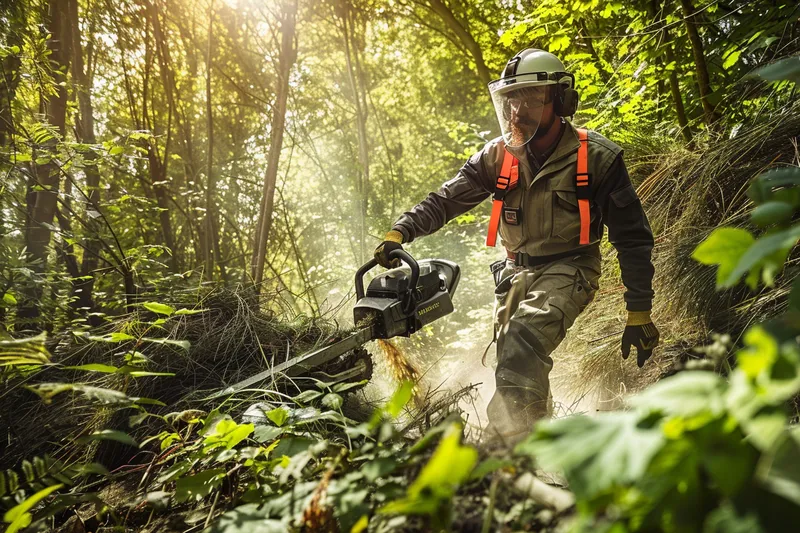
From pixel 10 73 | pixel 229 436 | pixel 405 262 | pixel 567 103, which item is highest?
pixel 10 73

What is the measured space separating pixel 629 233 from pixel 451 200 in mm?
1163

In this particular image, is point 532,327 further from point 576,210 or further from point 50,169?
point 50,169

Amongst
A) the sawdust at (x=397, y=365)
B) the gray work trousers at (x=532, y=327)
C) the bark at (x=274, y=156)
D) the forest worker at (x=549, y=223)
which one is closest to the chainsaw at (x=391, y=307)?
the forest worker at (x=549, y=223)

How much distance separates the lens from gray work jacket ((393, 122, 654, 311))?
298cm

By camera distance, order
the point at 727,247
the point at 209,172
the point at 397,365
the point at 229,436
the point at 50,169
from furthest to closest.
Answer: the point at 209,172
the point at 50,169
the point at 397,365
the point at 229,436
the point at 727,247

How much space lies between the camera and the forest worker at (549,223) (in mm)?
2869

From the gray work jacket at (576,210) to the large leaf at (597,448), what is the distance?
256 centimetres

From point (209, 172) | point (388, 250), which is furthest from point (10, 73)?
point (388, 250)

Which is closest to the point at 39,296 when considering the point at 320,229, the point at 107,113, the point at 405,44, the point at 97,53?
the point at 97,53

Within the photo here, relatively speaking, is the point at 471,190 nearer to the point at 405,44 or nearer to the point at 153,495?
the point at 153,495

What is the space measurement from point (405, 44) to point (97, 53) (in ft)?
40.7

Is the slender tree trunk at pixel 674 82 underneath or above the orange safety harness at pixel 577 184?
above

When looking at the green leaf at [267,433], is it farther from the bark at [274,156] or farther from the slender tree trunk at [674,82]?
the slender tree trunk at [674,82]

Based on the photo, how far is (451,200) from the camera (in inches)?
145
